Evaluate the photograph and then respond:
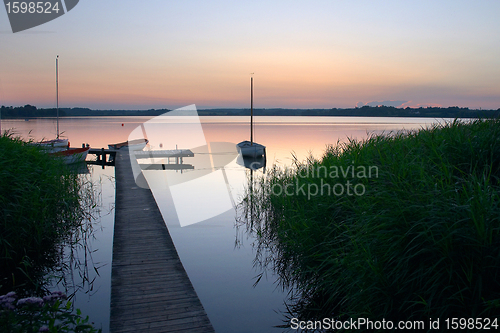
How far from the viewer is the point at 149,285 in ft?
14.8

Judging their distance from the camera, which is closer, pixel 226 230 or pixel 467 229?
pixel 467 229

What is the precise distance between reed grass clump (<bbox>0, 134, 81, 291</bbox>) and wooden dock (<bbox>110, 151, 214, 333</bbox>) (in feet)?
3.95

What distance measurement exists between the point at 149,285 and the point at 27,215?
8.53 ft

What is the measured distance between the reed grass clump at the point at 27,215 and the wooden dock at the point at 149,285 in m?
1.20

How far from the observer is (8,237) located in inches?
204

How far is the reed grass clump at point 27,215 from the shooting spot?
5.18 metres

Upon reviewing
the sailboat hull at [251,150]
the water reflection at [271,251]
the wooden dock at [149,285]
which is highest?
the sailboat hull at [251,150]

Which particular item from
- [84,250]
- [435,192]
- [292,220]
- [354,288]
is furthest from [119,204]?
[435,192]

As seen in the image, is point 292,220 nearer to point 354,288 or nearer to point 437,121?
point 354,288

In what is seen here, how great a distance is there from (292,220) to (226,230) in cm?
416

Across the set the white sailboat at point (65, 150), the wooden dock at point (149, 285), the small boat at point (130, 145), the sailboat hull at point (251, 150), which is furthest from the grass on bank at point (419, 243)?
the small boat at point (130, 145)

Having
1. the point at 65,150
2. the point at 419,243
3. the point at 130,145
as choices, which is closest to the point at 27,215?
the point at 419,243

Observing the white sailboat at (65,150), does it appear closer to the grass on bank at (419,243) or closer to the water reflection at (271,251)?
the water reflection at (271,251)

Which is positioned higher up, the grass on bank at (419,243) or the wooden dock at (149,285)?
the grass on bank at (419,243)
